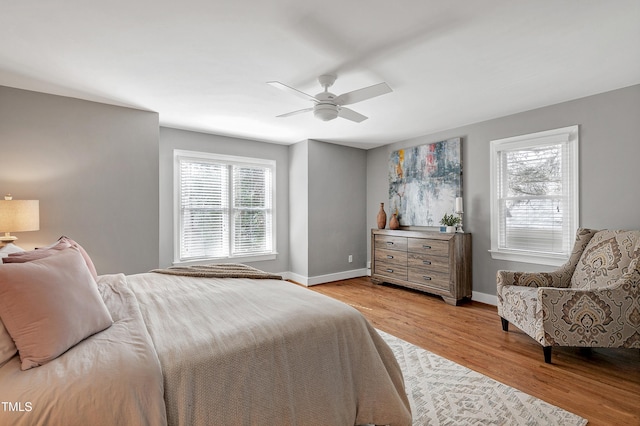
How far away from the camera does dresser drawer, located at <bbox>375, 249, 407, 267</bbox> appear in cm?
480

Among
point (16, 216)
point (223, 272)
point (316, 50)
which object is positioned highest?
point (316, 50)

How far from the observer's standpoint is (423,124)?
14.4 feet

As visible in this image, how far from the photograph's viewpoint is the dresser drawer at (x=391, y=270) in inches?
189

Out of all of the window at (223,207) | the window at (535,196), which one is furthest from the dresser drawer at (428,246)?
the window at (223,207)

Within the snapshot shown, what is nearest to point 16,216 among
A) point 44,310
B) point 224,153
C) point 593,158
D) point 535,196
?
point 44,310

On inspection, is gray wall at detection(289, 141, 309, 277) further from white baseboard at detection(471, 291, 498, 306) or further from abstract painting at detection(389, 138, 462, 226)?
white baseboard at detection(471, 291, 498, 306)

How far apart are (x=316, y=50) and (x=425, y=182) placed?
3151 millimetres

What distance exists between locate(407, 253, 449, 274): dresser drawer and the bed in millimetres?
2811

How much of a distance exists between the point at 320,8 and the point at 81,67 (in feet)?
7.00

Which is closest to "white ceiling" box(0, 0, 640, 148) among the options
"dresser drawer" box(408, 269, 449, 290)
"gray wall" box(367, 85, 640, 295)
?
"gray wall" box(367, 85, 640, 295)

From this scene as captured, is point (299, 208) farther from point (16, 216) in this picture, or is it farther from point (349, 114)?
point (16, 216)

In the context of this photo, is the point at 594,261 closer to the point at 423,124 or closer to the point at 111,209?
the point at 423,124

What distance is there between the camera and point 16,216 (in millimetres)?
2613

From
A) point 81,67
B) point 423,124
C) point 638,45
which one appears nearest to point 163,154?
point 81,67
